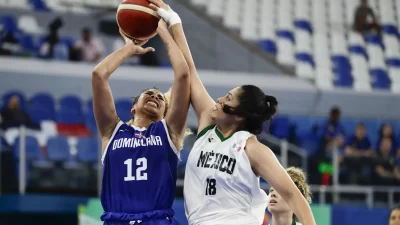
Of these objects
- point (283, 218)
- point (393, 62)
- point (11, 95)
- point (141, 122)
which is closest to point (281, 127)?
point (11, 95)

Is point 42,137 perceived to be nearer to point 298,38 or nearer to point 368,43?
point 298,38

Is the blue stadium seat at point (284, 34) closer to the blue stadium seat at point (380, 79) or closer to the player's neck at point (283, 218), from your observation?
the blue stadium seat at point (380, 79)

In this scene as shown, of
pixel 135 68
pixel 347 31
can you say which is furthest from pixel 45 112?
pixel 347 31

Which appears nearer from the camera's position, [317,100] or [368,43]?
[317,100]

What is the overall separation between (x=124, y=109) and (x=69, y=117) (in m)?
0.88

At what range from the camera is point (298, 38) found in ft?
61.0

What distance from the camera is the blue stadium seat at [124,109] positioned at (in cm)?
1314

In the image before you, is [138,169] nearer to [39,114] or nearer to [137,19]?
[137,19]

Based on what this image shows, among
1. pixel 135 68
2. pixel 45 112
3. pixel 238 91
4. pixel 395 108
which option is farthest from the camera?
pixel 395 108

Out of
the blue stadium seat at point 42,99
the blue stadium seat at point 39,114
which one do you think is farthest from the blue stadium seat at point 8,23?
the blue stadium seat at point 39,114

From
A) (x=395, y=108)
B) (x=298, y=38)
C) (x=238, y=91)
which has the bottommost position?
(x=395, y=108)

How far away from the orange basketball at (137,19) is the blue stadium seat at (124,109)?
770 centimetres

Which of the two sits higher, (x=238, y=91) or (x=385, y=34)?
(x=238, y=91)

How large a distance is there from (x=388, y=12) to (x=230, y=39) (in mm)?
4728
